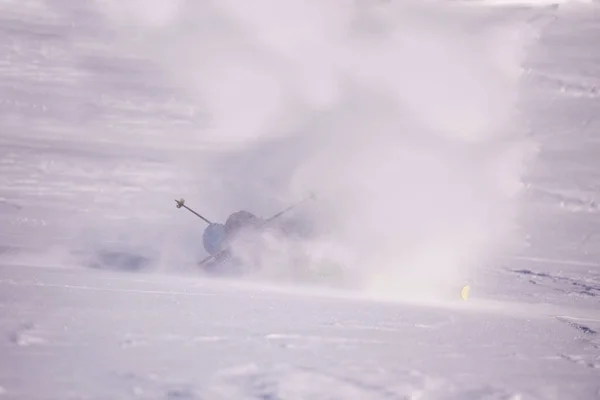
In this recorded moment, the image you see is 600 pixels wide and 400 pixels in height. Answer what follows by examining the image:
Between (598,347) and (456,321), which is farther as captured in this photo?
(456,321)

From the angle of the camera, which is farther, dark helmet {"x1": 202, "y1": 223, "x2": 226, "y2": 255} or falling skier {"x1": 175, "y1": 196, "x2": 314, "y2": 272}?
dark helmet {"x1": 202, "y1": 223, "x2": 226, "y2": 255}

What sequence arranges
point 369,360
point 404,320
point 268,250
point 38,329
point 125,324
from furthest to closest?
point 268,250 < point 404,320 < point 125,324 < point 38,329 < point 369,360

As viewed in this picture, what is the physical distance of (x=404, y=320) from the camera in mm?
10453

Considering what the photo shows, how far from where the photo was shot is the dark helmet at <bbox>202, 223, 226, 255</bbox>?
27547 millimetres

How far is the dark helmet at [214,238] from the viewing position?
27547mm

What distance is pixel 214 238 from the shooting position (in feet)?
91.5

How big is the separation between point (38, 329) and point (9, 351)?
1.30 meters

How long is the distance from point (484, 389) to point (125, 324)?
5.38 meters

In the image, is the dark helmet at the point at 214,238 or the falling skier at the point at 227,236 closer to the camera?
the falling skier at the point at 227,236

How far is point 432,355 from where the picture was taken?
21.7 ft

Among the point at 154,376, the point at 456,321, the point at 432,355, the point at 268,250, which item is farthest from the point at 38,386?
the point at 268,250

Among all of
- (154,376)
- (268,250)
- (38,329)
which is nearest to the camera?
(154,376)

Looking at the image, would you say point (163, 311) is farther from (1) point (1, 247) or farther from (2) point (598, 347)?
(1) point (1, 247)

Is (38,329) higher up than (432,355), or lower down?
lower down
